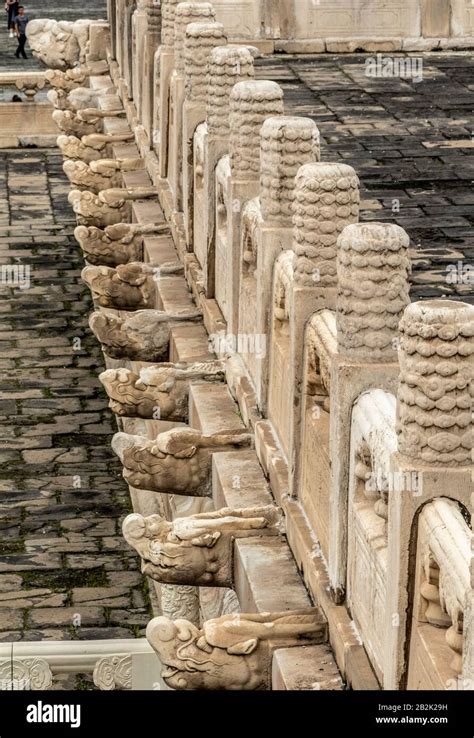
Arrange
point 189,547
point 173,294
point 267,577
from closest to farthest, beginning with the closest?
point 267,577 < point 189,547 < point 173,294

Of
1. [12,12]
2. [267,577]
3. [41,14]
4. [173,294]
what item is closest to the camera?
[267,577]

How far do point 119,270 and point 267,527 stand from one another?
5.46 meters

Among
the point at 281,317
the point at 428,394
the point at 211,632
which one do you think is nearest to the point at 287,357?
the point at 281,317

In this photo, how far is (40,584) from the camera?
13930mm

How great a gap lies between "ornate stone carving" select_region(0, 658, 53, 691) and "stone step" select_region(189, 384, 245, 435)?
1.71 meters

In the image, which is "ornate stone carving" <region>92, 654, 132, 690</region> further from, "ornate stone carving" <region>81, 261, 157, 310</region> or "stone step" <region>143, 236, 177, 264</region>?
"stone step" <region>143, 236, 177, 264</region>

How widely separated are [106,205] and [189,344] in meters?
4.52

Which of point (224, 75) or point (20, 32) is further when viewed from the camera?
point (20, 32)

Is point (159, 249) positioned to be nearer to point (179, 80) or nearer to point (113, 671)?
point (179, 80)

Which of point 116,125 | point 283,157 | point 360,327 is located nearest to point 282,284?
point 283,157

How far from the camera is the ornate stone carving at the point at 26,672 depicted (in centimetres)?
1150

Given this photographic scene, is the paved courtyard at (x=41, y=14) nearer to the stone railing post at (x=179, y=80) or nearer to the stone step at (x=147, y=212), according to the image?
the stone step at (x=147, y=212)

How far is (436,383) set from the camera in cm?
661

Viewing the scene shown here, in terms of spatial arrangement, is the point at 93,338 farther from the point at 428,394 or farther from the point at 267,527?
the point at 428,394
